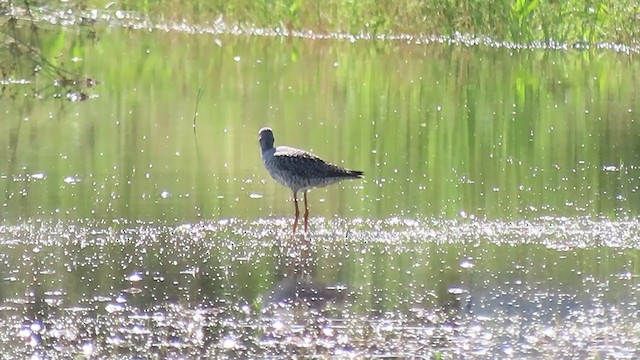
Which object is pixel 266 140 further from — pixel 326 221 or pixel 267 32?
pixel 267 32

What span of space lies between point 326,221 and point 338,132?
13.4 feet

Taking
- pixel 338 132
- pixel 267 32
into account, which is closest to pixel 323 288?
pixel 338 132

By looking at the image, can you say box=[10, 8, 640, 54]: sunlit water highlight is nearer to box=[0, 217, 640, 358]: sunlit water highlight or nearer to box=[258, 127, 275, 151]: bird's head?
box=[258, 127, 275, 151]: bird's head

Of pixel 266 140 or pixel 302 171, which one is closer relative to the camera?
pixel 302 171

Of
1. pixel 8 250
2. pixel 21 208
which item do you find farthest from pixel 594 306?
pixel 21 208

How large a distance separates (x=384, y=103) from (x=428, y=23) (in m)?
6.23

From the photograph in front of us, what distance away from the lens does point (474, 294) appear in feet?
26.4

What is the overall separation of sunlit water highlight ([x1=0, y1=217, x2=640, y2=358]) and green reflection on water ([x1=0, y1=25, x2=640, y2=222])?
58 cm

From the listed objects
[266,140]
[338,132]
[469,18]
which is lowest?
[266,140]

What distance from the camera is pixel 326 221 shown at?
10.1 meters

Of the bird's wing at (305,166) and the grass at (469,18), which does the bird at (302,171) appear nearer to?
the bird's wing at (305,166)

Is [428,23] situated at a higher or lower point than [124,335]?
higher

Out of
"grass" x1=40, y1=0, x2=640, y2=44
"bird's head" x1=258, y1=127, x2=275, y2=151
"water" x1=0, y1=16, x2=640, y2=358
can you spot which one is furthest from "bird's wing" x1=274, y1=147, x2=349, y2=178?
"grass" x1=40, y1=0, x2=640, y2=44

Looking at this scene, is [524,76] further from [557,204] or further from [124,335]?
[124,335]
